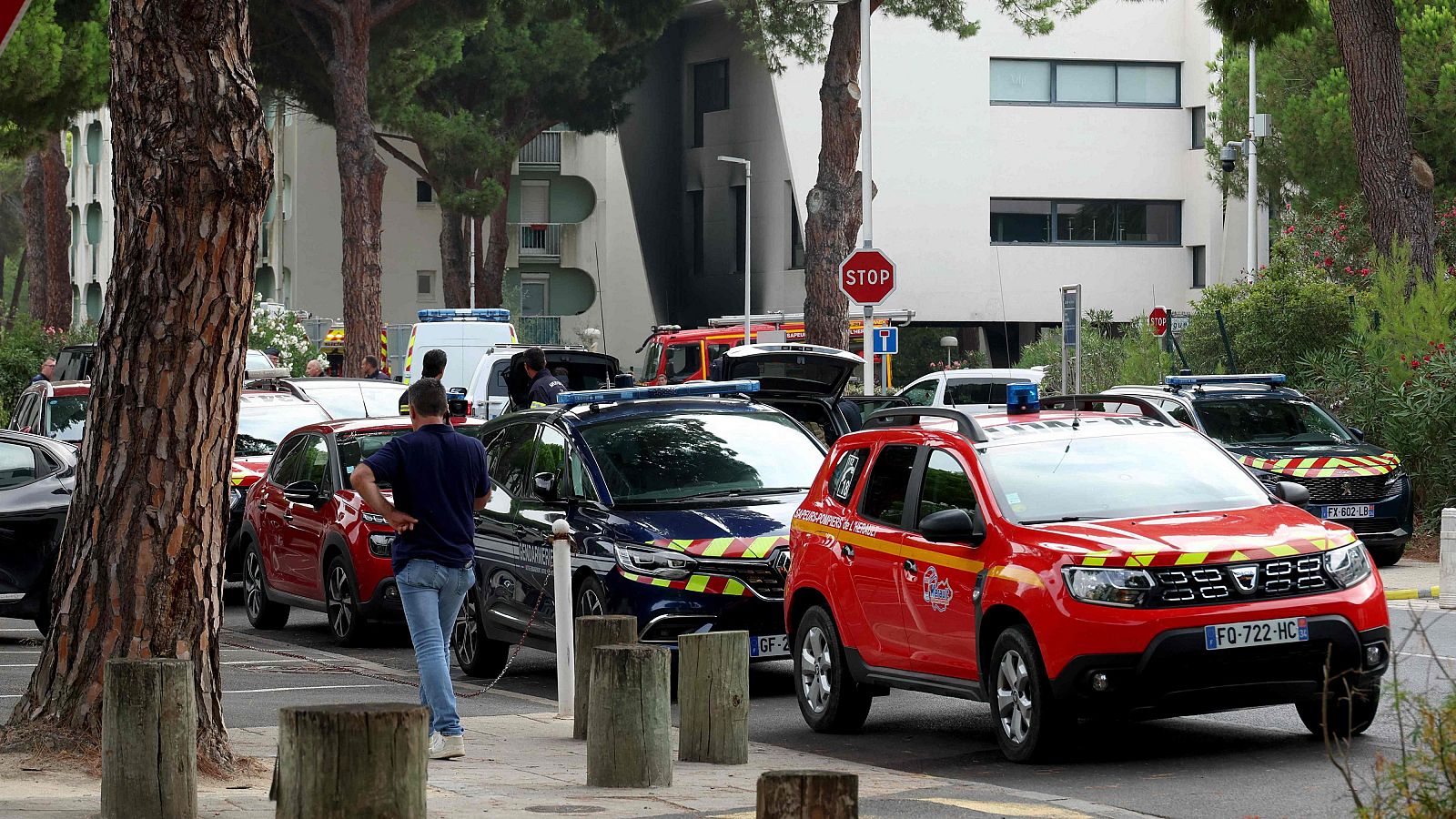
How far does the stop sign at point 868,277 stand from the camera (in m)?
24.5

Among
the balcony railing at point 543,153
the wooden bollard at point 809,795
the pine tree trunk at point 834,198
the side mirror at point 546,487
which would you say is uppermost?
the balcony railing at point 543,153

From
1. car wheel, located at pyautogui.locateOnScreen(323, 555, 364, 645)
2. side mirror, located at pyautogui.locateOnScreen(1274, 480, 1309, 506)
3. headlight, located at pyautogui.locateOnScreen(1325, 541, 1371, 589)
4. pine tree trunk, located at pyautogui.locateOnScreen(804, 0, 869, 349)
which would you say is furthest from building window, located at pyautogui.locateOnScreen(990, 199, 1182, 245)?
headlight, located at pyautogui.locateOnScreen(1325, 541, 1371, 589)

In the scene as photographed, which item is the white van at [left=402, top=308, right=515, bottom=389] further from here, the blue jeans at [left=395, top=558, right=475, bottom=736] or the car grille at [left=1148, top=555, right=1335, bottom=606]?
the car grille at [left=1148, top=555, right=1335, bottom=606]

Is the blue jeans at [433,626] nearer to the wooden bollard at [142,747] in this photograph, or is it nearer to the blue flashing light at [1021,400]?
the wooden bollard at [142,747]

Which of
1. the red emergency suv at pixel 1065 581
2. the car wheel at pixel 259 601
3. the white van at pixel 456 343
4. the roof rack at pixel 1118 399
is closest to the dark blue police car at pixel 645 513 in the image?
the red emergency suv at pixel 1065 581

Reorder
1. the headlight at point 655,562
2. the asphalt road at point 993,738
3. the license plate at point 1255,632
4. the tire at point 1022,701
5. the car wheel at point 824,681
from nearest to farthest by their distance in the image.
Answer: the asphalt road at point 993,738 → the license plate at point 1255,632 → the tire at point 1022,701 → the car wheel at point 824,681 → the headlight at point 655,562

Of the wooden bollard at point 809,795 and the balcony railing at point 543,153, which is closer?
the wooden bollard at point 809,795

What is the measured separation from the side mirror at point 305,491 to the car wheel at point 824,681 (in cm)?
580

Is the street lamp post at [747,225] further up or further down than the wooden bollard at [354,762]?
further up

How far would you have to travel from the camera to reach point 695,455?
44.3ft

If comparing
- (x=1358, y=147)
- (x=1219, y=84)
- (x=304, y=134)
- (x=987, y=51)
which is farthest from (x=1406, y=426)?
(x=304, y=134)

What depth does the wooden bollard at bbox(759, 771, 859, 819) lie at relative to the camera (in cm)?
548

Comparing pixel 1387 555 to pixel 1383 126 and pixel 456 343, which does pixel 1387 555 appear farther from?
pixel 456 343

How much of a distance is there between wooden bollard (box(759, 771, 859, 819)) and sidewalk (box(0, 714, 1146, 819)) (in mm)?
2500
